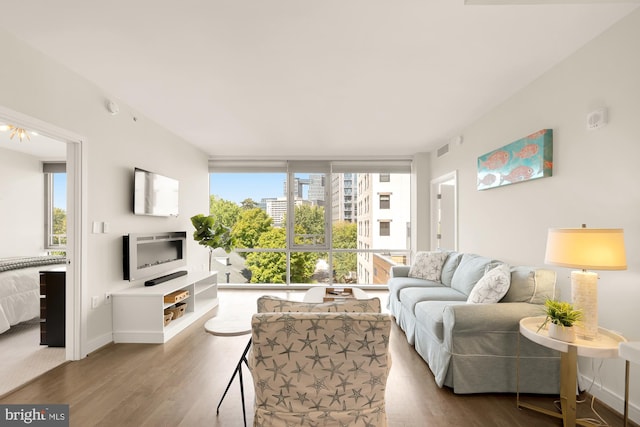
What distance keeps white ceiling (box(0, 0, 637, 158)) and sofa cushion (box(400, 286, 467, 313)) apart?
2054 millimetres

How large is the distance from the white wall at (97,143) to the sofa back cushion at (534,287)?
150 inches

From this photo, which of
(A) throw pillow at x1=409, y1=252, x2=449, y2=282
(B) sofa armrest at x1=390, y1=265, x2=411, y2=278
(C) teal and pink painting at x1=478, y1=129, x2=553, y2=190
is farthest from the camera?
(B) sofa armrest at x1=390, y1=265, x2=411, y2=278

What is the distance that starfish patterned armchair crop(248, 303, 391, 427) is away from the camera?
4.59ft

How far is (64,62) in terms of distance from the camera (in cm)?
254

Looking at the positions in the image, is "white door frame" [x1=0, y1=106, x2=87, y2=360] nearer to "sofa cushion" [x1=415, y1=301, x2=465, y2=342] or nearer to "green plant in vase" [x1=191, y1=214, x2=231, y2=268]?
"green plant in vase" [x1=191, y1=214, x2=231, y2=268]

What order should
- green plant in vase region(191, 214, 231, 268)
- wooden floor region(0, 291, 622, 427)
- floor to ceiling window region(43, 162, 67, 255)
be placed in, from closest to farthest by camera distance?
wooden floor region(0, 291, 622, 427), green plant in vase region(191, 214, 231, 268), floor to ceiling window region(43, 162, 67, 255)

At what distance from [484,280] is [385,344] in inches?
64.4

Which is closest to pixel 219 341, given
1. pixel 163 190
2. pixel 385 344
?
pixel 163 190

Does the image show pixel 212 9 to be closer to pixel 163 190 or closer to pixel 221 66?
pixel 221 66

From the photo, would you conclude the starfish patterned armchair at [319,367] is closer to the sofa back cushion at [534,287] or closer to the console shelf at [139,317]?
the sofa back cushion at [534,287]

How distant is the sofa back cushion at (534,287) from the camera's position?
2.48 metres

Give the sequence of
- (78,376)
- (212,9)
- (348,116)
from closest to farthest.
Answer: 1. (212,9)
2. (78,376)
3. (348,116)

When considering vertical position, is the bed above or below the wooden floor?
above

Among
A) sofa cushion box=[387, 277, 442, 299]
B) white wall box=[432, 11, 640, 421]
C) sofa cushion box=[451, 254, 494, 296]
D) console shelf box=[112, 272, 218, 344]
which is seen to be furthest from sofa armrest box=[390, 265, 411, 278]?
console shelf box=[112, 272, 218, 344]
